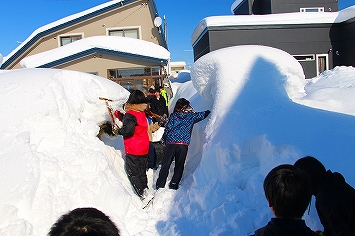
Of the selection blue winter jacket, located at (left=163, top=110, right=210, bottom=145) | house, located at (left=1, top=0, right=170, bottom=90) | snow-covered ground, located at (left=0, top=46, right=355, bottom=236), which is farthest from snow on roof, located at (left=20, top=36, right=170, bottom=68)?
blue winter jacket, located at (left=163, top=110, right=210, bottom=145)

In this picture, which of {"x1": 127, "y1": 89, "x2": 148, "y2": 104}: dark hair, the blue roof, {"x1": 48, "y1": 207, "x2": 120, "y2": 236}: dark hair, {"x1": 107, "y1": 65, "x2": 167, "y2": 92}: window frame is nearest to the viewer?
{"x1": 48, "y1": 207, "x2": 120, "y2": 236}: dark hair

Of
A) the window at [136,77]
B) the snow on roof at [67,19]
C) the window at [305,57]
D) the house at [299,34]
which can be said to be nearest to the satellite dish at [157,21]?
the snow on roof at [67,19]

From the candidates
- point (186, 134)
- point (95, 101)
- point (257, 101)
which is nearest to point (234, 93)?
point (257, 101)

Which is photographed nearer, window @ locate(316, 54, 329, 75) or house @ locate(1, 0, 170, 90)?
house @ locate(1, 0, 170, 90)

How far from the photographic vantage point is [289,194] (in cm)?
166

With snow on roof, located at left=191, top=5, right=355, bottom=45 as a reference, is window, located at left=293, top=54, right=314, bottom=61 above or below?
below

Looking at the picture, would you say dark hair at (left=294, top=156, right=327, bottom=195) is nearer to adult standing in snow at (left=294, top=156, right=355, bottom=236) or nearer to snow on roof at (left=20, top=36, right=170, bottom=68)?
adult standing in snow at (left=294, top=156, right=355, bottom=236)

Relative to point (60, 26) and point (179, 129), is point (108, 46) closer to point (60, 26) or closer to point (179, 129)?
point (60, 26)

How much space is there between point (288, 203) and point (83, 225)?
1054 millimetres

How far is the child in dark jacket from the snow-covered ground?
3.70 feet

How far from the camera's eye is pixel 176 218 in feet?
11.6

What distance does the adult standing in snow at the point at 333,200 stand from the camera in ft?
6.16

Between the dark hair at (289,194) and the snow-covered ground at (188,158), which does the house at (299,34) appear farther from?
the dark hair at (289,194)

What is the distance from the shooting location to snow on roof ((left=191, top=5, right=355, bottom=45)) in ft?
40.0
